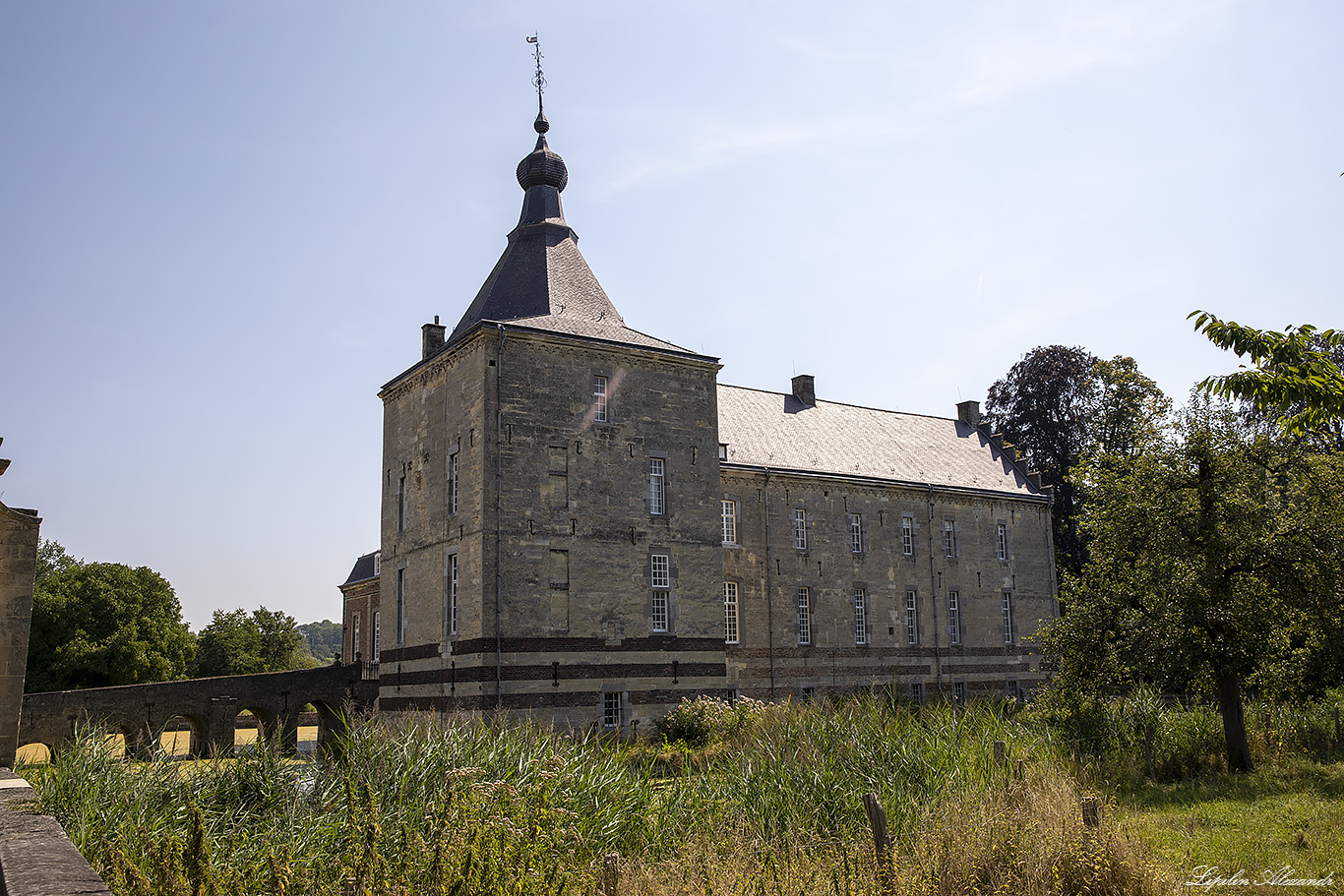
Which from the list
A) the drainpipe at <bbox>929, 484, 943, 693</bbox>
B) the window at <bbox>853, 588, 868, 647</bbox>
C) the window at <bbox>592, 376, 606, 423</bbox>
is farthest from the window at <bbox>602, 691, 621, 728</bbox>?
the drainpipe at <bbox>929, 484, 943, 693</bbox>

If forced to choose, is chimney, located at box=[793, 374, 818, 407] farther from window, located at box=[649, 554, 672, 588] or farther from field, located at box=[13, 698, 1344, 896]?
field, located at box=[13, 698, 1344, 896]

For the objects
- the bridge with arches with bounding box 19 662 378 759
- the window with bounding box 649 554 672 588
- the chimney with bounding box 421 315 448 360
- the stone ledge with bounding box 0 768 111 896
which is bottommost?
the bridge with arches with bounding box 19 662 378 759

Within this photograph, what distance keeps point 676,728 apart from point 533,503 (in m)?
6.83

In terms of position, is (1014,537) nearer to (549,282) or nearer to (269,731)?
(549,282)

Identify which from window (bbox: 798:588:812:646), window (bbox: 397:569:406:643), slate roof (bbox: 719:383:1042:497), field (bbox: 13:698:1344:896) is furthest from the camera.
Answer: slate roof (bbox: 719:383:1042:497)

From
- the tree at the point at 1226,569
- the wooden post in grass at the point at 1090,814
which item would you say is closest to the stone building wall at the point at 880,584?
the tree at the point at 1226,569

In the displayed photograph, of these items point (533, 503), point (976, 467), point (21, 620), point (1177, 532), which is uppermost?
point (976, 467)

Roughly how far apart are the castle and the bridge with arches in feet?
30.1

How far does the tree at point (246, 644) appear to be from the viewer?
6900 cm

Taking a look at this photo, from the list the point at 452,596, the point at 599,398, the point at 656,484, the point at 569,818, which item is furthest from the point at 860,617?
the point at 569,818

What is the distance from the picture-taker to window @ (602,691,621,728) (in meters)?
25.1

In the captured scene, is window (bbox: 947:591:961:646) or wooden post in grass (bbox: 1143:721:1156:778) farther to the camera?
window (bbox: 947:591:961:646)

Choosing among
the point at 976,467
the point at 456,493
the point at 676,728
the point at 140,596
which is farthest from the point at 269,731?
the point at 976,467

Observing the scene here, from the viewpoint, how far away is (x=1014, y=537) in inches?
1608
